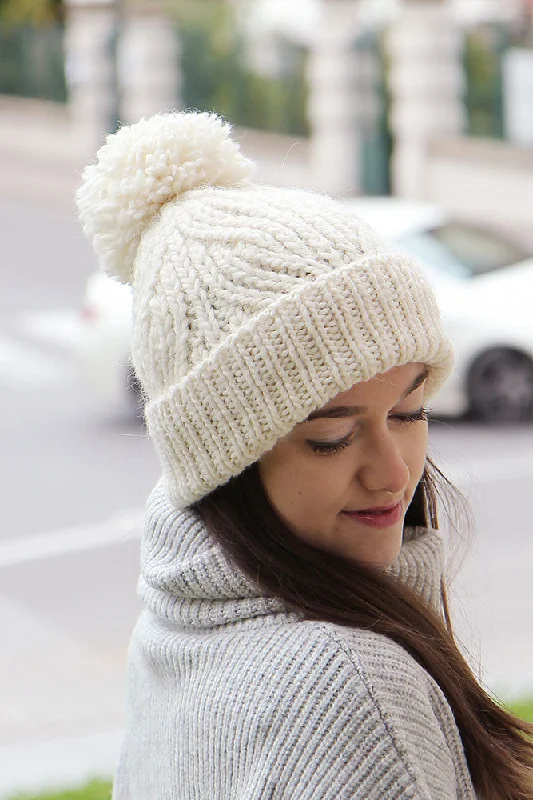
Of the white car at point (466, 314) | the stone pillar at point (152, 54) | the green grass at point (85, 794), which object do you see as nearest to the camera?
the green grass at point (85, 794)

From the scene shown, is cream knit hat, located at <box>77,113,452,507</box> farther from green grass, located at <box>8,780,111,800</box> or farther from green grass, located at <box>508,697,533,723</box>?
green grass, located at <box>508,697,533,723</box>

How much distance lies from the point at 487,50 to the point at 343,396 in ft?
53.2

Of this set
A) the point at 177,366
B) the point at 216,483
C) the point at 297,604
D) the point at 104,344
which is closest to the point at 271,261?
the point at 177,366

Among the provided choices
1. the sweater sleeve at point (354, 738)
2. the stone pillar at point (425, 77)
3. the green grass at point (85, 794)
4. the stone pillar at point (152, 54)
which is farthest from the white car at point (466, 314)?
the stone pillar at point (152, 54)

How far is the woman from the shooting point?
1.48 m

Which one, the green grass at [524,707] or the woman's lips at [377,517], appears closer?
the woman's lips at [377,517]

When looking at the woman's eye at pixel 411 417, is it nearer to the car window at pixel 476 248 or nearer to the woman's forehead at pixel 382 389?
the woman's forehead at pixel 382 389

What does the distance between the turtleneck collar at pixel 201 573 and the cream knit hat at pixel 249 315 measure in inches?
2.2

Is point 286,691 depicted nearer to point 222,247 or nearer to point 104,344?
point 222,247

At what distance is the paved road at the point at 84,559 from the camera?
4.82 meters

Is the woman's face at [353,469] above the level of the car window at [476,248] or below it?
below

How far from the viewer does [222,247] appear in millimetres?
1623

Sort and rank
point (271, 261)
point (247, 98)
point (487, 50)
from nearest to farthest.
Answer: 1. point (271, 261)
2. point (487, 50)
3. point (247, 98)

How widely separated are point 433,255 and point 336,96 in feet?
31.8
